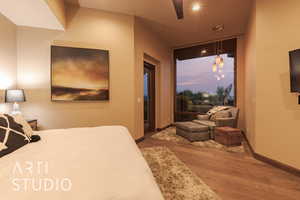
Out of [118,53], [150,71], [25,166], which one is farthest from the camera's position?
[150,71]

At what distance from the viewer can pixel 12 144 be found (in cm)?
117

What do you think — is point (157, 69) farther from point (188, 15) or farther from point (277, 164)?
point (277, 164)

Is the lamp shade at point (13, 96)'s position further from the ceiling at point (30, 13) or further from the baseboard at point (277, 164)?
the baseboard at point (277, 164)

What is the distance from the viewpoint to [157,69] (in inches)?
192

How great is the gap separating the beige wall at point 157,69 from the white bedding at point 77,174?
2535 millimetres

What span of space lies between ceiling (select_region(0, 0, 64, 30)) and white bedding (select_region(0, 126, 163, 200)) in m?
2.34

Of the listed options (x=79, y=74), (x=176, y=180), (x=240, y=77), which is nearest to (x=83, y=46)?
(x=79, y=74)

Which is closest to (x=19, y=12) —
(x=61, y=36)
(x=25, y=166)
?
(x=61, y=36)

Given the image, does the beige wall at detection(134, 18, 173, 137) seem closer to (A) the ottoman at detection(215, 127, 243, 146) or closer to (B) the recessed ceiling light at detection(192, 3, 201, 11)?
(B) the recessed ceiling light at detection(192, 3, 201, 11)

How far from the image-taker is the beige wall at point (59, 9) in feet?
7.65

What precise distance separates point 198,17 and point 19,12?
3.66 meters

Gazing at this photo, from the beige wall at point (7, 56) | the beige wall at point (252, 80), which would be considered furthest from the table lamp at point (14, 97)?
the beige wall at point (252, 80)

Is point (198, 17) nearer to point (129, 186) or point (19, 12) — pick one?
point (19, 12)

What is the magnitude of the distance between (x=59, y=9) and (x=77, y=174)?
10.2 ft
